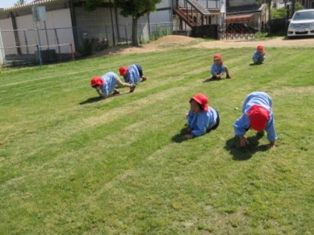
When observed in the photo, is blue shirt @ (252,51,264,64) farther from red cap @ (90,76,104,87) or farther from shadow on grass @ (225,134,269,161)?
shadow on grass @ (225,134,269,161)

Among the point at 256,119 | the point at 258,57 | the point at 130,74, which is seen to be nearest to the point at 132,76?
the point at 130,74

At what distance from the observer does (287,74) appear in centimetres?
1048

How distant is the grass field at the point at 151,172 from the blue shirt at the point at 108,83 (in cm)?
57

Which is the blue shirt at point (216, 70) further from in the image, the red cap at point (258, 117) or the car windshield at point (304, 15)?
the car windshield at point (304, 15)

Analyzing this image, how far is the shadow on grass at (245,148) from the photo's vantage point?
16.4ft

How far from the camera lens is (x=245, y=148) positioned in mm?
5215

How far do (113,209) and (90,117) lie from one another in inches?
152

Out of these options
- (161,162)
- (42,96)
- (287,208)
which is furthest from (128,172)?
(42,96)

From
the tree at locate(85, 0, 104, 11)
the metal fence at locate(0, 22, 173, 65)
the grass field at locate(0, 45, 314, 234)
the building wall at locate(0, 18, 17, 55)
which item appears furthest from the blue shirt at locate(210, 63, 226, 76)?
the building wall at locate(0, 18, 17, 55)

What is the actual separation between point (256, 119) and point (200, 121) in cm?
121

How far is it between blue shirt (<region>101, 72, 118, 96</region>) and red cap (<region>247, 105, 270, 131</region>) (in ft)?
16.1

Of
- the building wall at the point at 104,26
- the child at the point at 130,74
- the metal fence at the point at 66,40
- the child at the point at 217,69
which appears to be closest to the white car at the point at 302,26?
the metal fence at the point at 66,40

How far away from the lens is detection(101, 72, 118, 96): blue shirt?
9.17 metres

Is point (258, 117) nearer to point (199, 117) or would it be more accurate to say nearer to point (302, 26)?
point (199, 117)
